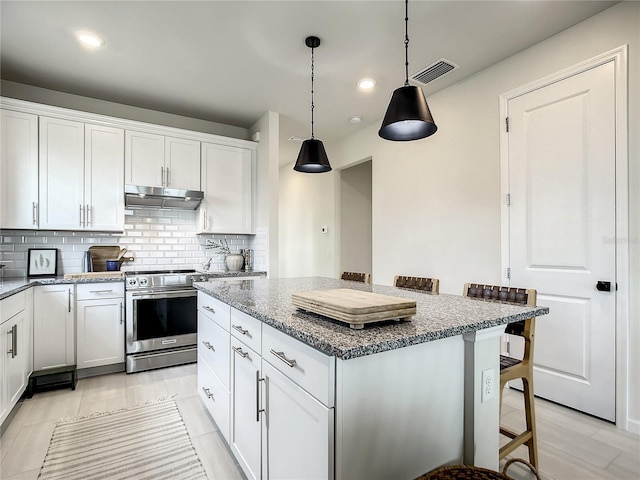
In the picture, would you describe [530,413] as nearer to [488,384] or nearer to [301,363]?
[488,384]

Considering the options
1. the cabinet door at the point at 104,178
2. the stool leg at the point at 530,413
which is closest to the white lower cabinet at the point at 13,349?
the cabinet door at the point at 104,178

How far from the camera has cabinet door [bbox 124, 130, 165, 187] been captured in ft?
11.5

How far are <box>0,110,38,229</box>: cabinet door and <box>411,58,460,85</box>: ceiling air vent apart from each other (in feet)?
11.5

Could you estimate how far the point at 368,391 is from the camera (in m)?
1.04

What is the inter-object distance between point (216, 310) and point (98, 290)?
1708 mm

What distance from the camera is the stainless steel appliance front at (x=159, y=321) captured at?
317cm

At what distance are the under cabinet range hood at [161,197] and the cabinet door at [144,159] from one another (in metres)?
0.15

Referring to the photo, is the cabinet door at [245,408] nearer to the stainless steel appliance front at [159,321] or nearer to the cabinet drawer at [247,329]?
the cabinet drawer at [247,329]

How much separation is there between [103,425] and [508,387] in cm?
304

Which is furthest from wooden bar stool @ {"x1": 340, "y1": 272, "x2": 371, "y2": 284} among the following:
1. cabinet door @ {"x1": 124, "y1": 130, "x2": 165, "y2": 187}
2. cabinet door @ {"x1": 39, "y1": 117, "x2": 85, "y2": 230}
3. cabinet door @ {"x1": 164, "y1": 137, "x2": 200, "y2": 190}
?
cabinet door @ {"x1": 39, "y1": 117, "x2": 85, "y2": 230}

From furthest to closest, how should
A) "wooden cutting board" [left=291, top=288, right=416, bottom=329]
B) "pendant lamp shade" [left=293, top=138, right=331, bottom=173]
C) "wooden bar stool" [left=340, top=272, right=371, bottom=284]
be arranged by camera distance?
"wooden bar stool" [left=340, top=272, right=371, bottom=284] → "pendant lamp shade" [left=293, top=138, right=331, bottom=173] → "wooden cutting board" [left=291, top=288, right=416, bottom=329]

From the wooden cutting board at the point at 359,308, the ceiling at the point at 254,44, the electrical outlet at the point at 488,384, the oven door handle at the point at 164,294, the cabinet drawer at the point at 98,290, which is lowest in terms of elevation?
the electrical outlet at the point at 488,384

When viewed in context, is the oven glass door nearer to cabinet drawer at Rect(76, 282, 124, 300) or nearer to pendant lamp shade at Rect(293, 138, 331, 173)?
cabinet drawer at Rect(76, 282, 124, 300)

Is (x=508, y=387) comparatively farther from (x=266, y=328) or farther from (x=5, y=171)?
(x=5, y=171)
